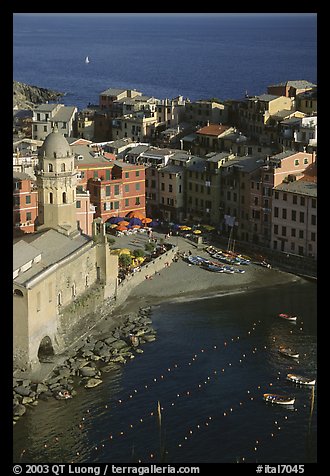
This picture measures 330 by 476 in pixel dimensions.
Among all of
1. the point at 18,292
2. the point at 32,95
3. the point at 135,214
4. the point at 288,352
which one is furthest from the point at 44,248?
the point at 32,95

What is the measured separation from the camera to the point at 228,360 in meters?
39.7

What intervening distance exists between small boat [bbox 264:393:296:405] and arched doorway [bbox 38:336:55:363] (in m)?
8.71

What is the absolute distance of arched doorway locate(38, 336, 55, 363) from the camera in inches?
1513

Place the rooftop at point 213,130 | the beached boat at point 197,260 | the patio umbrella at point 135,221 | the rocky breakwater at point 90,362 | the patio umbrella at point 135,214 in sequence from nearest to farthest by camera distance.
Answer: the rocky breakwater at point 90,362 < the beached boat at point 197,260 < the patio umbrella at point 135,221 < the patio umbrella at point 135,214 < the rooftop at point 213,130

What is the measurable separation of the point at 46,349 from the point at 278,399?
959 cm

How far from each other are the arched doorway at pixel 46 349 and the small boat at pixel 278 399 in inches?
343

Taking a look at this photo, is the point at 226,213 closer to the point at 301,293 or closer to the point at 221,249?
the point at 221,249

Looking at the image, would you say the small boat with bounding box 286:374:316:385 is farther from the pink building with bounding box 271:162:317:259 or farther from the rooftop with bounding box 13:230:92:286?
the pink building with bounding box 271:162:317:259

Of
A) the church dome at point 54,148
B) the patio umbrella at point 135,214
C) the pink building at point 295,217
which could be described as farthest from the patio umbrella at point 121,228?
the church dome at point 54,148

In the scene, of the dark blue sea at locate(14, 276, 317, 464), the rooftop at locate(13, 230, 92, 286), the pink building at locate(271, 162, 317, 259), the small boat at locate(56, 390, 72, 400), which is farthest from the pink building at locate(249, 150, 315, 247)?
the small boat at locate(56, 390, 72, 400)

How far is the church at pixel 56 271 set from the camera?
3653 cm

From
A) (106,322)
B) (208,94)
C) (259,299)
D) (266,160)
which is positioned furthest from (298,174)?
(208,94)

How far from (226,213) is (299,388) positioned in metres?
22.1

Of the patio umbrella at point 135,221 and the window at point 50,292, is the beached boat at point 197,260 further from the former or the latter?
the window at point 50,292
